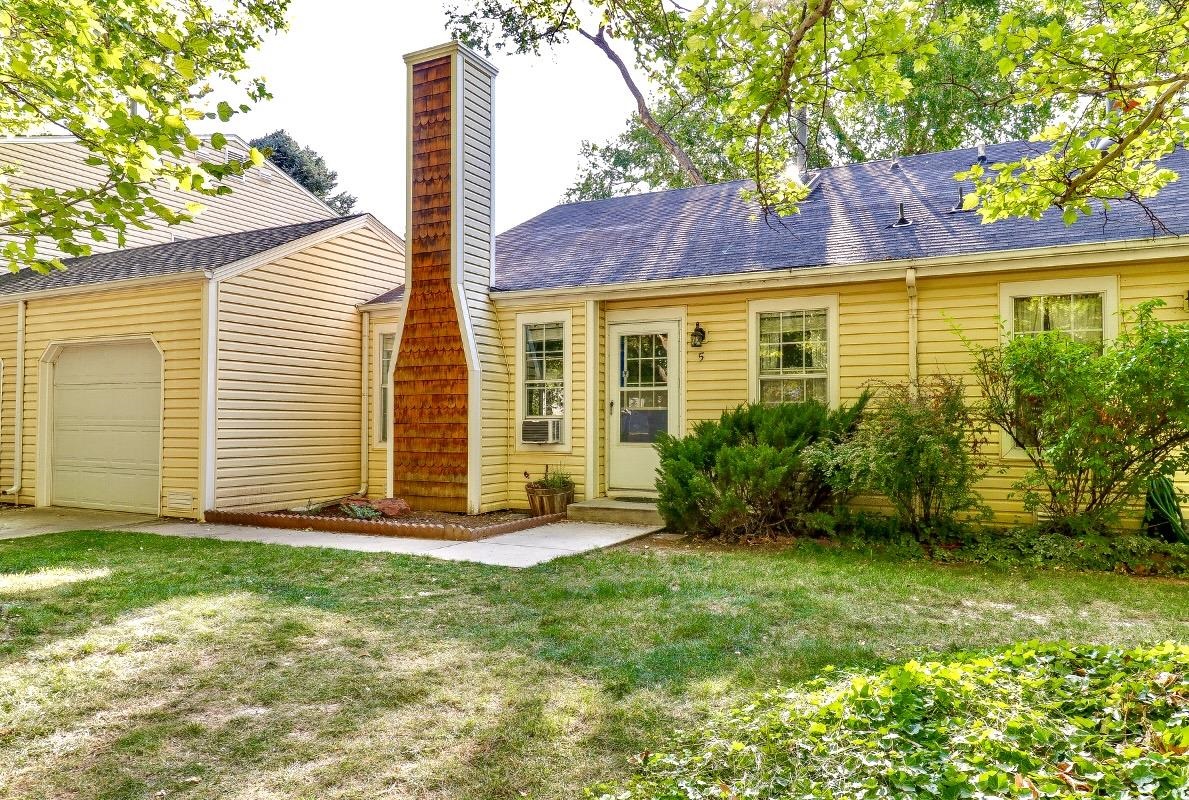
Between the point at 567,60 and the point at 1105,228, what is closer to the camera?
the point at 1105,228

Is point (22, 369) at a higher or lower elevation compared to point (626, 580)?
higher

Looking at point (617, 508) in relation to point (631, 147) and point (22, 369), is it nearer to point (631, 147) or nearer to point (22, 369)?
point (22, 369)

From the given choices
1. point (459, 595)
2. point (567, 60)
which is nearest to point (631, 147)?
point (567, 60)

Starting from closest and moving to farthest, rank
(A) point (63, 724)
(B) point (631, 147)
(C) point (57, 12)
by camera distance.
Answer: (A) point (63, 724)
(C) point (57, 12)
(B) point (631, 147)

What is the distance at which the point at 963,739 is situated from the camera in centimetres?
212

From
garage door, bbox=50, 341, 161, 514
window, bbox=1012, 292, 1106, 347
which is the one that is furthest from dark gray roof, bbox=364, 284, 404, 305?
window, bbox=1012, 292, 1106, 347

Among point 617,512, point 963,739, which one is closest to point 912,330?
point 617,512

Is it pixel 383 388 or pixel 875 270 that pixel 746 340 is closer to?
pixel 875 270

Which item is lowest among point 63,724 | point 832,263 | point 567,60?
point 63,724

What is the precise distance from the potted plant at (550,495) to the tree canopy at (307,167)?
22397 mm

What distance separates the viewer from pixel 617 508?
803cm

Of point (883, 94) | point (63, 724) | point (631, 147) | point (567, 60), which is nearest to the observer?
point (63, 724)

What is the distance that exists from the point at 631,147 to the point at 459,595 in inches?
828

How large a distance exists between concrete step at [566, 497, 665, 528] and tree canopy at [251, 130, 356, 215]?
75.0 feet
